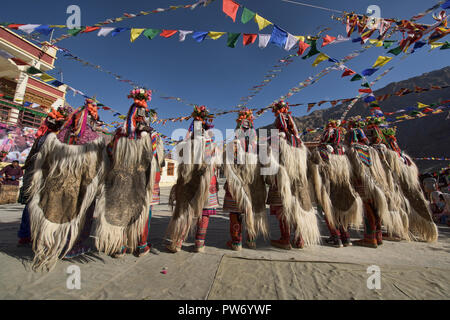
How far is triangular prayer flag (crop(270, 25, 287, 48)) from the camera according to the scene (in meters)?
3.44

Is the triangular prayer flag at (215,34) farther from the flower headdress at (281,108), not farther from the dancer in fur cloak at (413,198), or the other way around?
the dancer in fur cloak at (413,198)

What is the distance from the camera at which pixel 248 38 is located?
3660 mm

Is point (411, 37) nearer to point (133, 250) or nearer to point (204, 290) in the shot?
point (204, 290)

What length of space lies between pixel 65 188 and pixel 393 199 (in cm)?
496

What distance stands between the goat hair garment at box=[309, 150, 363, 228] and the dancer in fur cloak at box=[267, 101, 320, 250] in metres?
0.29

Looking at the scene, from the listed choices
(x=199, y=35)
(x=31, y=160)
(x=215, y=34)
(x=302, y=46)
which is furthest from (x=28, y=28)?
(x=302, y=46)

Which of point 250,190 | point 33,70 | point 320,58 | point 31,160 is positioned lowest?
point 250,190

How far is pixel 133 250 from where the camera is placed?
92.0 inches

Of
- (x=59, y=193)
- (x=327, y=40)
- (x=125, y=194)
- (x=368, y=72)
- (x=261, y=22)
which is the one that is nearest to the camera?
(x=59, y=193)

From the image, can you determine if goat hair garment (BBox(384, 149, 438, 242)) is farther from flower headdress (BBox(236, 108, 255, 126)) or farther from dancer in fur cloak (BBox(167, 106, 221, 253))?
dancer in fur cloak (BBox(167, 106, 221, 253))

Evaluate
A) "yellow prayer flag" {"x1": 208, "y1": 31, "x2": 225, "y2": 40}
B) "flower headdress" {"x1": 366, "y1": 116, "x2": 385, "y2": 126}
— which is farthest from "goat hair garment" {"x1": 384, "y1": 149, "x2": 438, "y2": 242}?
A: "yellow prayer flag" {"x1": 208, "y1": 31, "x2": 225, "y2": 40}

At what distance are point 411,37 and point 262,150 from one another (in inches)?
143

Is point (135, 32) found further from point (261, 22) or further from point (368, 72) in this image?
point (368, 72)

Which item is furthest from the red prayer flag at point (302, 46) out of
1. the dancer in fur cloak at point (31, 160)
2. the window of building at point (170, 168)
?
the window of building at point (170, 168)
